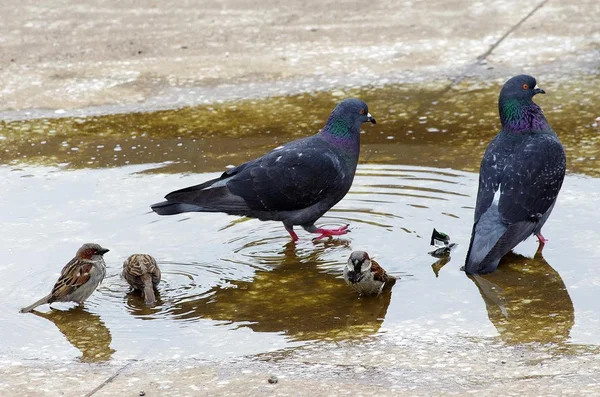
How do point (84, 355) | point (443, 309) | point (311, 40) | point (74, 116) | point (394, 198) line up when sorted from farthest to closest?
1. point (311, 40)
2. point (74, 116)
3. point (394, 198)
4. point (443, 309)
5. point (84, 355)

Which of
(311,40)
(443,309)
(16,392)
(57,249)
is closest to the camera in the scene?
(16,392)

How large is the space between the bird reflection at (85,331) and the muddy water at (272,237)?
1 centimetres

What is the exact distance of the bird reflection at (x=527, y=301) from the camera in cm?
508

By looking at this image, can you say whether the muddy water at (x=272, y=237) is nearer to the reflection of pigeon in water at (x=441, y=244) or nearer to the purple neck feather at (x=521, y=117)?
the reflection of pigeon in water at (x=441, y=244)

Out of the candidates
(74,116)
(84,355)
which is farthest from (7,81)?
Answer: (84,355)

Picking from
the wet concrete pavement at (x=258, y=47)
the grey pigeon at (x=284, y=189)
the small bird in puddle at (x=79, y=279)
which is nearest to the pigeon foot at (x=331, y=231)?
the grey pigeon at (x=284, y=189)

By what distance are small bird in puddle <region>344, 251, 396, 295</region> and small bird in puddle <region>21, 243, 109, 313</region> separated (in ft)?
4.44

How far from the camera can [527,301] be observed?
5.52m

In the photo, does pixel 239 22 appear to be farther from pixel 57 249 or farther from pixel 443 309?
pixel 443 309

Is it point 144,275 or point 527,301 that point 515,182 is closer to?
point 527,301

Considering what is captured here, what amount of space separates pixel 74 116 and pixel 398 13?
3757 millimetres

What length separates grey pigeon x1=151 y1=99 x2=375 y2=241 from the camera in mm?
6602

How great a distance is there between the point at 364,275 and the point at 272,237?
145 centimetres

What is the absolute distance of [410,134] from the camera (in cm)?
837
